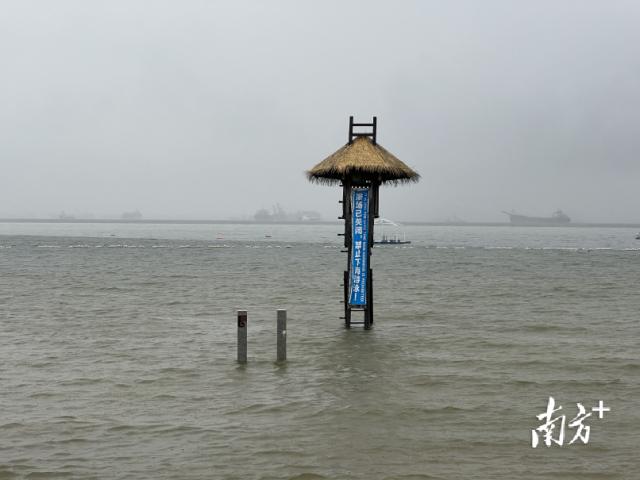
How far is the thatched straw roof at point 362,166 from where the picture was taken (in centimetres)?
1880

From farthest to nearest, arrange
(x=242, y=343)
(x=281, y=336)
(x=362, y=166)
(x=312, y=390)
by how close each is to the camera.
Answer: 1. (x=362, y=166)
2. (x=281, y=336)
3. (x=242, y=343)
4. (x=312, y=390)

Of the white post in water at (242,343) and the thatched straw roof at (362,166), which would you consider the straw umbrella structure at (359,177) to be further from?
the white post in water at (242,343)

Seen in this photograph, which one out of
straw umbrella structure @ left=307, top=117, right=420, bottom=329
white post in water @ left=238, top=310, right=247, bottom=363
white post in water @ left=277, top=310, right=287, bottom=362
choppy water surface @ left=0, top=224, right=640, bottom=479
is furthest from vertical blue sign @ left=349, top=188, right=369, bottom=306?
white post in water @ left=238, top=310, right=247, bottom=363

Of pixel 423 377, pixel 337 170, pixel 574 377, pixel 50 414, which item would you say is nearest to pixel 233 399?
pixel 50 414

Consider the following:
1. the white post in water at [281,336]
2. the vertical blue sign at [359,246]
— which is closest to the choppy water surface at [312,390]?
the white post in water at [281,336]

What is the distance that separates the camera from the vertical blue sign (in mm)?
19203

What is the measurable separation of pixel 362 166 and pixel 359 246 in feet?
7.30

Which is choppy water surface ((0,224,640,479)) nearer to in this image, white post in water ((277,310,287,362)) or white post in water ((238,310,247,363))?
white post in water ((238,310,247,363))

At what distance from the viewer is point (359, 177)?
63.2ft

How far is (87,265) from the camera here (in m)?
51.3

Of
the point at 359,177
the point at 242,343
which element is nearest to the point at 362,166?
the point at 359,177

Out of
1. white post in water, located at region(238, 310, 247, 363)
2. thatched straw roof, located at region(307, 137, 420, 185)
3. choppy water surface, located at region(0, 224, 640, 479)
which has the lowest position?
choppy water surface, located at region(0, 224, 640, 479)

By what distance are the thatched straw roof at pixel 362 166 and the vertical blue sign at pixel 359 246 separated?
60 centimetres

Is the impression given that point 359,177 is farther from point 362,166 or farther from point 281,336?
point 281,336
